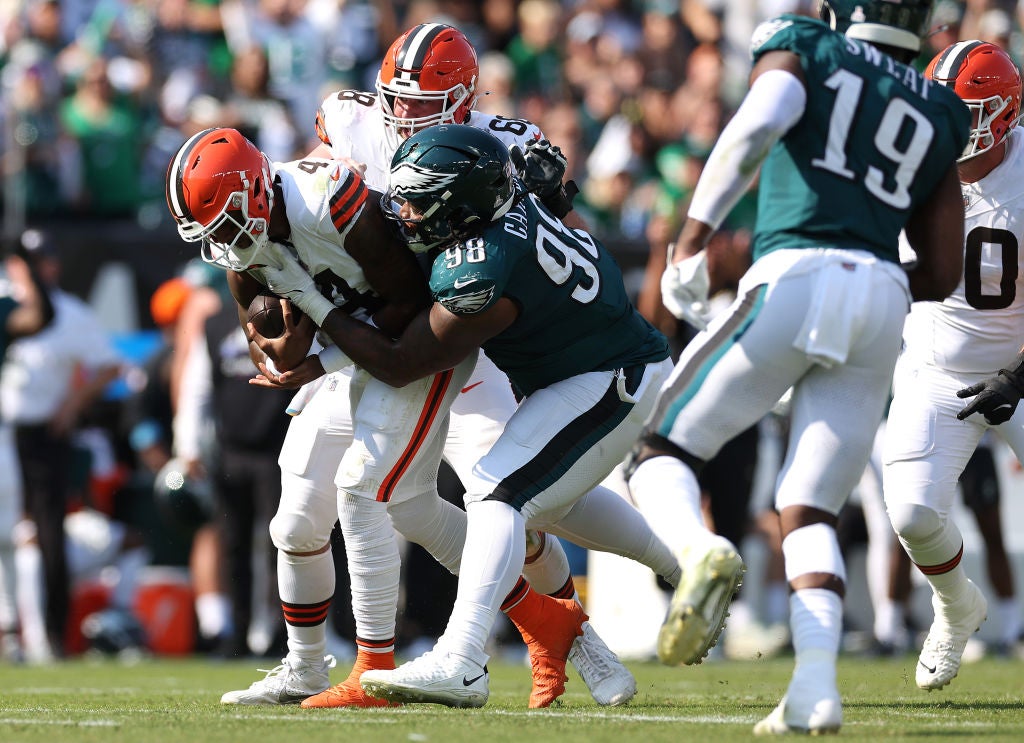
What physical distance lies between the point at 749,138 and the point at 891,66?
0.45 metres

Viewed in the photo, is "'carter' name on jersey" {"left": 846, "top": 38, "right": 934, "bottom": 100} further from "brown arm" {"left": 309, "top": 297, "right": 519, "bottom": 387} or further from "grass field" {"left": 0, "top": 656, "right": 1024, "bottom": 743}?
"grass field" {"left": 0, "top": 656, "right": 1024, "bottom": 743}

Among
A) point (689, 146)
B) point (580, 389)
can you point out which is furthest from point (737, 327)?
point (689, 146)

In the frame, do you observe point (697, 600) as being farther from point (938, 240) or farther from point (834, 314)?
point (938, 240)

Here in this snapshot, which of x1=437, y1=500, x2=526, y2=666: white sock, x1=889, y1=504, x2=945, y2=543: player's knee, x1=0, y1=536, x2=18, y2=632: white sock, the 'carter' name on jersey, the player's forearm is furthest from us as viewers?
x1=0, y1=536, x2=18, y2=632: white sock

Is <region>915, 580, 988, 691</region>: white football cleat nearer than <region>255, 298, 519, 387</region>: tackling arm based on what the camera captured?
No

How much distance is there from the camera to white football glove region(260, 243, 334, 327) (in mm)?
4555

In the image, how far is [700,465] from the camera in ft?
13.4

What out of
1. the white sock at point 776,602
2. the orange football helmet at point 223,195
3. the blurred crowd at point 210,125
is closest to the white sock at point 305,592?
the orange football helmet at point 223,195

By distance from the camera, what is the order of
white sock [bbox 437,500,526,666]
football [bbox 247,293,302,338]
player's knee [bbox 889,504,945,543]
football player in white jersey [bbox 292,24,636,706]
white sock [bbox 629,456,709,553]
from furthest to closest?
player's knee [bbox 889,504,945,543] < football player in white jersey [bbox 292,24,636,706] < football [bbox 247,293,302,338] < white sock [bbox 437,500,526,666] < white sock [bbox 629,456,709,553]

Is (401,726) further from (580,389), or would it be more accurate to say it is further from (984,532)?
(984,532)

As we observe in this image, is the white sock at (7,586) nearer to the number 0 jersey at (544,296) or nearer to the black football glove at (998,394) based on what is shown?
the number 0 jersey at (544,296)

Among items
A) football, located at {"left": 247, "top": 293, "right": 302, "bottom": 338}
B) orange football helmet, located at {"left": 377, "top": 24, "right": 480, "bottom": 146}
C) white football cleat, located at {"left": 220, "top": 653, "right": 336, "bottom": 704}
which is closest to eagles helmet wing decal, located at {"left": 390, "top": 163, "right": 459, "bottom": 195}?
football, located at {"left": 247, "top": 293, "right": 302, "bottom": 338}

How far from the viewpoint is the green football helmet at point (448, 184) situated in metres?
4.37

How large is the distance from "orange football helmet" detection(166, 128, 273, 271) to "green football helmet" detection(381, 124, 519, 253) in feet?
1.24
